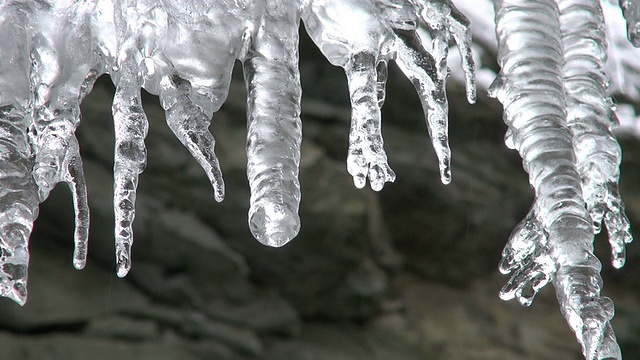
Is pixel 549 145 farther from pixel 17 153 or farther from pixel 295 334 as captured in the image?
pixel 295 334

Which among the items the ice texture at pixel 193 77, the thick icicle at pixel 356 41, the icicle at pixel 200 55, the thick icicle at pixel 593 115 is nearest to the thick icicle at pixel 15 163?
the ice texture at pixel 193 77

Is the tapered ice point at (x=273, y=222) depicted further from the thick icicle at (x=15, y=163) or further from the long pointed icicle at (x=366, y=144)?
the thick icicle at (x=15, y=163)

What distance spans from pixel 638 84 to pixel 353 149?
4740mm

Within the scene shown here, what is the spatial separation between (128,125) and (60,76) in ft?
0.51

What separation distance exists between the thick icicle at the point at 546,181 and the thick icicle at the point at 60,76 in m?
0.49

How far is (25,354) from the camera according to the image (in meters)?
3.80

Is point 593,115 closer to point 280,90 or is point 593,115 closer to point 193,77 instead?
point 280,90

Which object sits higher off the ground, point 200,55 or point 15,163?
point 200,55

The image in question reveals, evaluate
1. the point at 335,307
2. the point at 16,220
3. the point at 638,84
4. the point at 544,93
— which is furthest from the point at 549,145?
the point at 638,84

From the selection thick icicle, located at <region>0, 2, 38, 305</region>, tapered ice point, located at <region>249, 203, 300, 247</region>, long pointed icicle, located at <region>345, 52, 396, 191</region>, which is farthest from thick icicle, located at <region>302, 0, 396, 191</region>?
thick icicle, located at <region>0, 2, 38, 305</region>

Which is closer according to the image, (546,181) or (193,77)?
(546,181)

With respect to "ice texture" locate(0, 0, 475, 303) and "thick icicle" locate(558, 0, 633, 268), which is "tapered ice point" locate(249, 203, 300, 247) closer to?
"ice texture" locate(0, 0, 475, 303)

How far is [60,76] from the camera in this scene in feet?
2.90

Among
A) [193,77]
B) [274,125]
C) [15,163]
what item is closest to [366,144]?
[274,125]
